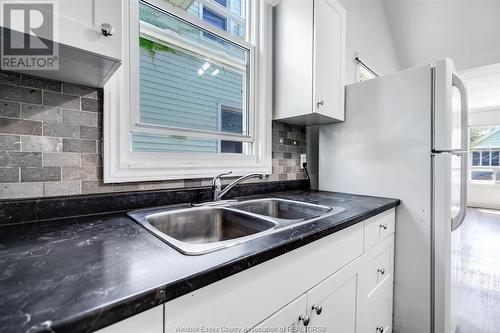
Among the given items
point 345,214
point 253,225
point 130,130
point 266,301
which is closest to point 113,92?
point 130,130

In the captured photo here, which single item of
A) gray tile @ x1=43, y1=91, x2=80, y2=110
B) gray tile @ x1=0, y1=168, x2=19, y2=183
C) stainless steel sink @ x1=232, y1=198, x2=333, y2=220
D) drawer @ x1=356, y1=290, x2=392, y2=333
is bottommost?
drawer @ x1=356, y1=290, x2=392, y2=333

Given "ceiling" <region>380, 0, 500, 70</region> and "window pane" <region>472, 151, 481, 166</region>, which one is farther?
"window pane" <region>472, 151, 481, 166</region>

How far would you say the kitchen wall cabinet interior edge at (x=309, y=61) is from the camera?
149 centimetres

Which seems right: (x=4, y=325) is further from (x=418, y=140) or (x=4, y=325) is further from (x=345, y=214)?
(x=418, y=140)

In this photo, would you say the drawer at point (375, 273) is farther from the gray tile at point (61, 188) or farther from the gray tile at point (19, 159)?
the gray tile at point (19, 159)

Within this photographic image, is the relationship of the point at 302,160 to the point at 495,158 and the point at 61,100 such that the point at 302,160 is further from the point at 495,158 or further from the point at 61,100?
the point at 495,158

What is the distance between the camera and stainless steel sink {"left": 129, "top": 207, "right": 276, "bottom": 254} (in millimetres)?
996

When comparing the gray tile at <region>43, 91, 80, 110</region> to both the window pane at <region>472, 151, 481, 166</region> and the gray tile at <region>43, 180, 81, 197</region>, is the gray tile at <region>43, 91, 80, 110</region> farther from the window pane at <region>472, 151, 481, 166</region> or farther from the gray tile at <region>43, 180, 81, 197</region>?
the window pane at <region>472, 151, 481, 166</region>

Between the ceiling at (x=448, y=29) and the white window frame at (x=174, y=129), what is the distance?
241cm

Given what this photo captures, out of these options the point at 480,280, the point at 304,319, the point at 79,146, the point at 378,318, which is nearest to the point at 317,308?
the point at 304,319

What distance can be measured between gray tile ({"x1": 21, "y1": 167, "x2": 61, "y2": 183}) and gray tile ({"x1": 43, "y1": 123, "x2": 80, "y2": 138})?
0.13 meters

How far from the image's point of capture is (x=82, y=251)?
0.60m

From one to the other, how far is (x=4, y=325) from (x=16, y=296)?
89 mm

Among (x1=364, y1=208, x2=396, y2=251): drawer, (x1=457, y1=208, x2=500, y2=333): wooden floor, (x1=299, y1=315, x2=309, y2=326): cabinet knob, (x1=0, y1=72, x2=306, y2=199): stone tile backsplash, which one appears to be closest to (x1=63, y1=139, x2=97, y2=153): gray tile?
(x1=0, y1=72, x2=306, y2=199): stone tile backsplash
